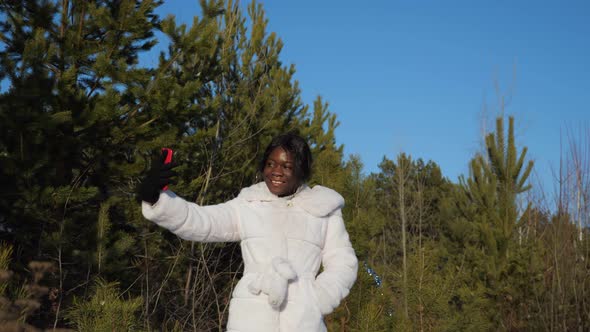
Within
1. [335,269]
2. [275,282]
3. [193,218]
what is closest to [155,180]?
[193,218]

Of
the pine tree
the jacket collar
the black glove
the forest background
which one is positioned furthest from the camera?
the pine tree

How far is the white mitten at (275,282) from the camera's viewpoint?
220 cm

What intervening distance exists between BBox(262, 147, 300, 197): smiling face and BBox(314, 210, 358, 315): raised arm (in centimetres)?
26

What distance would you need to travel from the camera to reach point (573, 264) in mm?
4902

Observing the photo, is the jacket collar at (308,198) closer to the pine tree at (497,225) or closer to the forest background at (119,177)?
the forest background at (119,177)

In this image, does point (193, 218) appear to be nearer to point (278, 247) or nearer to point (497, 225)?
point (278, 247)

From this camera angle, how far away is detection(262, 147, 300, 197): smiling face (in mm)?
2533

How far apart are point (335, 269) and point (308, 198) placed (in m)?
0.33

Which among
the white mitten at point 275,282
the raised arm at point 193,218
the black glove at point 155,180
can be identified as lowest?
the white mitten at point 275,282

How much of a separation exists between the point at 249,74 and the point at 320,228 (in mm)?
5042

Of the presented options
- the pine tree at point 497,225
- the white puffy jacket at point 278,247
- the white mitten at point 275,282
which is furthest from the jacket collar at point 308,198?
the pine tree at point 497,225

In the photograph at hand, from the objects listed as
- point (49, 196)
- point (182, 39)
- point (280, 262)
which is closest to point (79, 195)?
point (49, 196)

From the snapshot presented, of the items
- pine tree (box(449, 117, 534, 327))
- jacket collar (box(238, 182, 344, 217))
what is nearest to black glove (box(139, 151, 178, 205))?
jacket collar (box(238, 182, 344, 217))

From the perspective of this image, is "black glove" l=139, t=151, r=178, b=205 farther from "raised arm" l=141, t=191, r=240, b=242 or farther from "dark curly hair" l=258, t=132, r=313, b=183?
"dark curly hair" l=258, t=132, r=313, b=183
